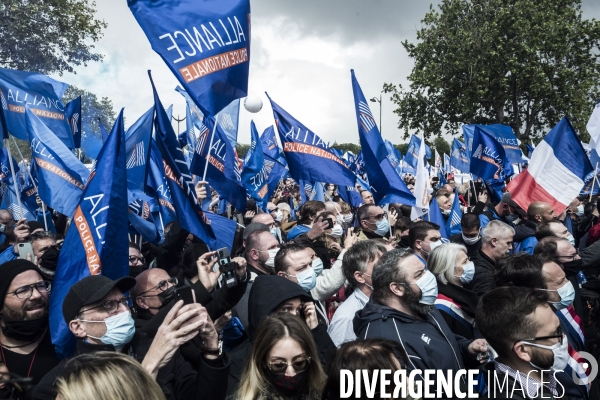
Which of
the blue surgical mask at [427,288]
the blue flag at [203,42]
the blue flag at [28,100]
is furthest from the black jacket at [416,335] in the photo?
the blue flag at [28,100]

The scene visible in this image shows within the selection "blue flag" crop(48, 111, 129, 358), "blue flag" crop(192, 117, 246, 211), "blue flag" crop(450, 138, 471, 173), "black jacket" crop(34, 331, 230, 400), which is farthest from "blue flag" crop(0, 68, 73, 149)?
"blue flag" crop(450, 138, 471, 173)

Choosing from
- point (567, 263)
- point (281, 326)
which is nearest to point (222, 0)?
point (281, 326)

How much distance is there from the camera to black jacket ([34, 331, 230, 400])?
2.63 metres

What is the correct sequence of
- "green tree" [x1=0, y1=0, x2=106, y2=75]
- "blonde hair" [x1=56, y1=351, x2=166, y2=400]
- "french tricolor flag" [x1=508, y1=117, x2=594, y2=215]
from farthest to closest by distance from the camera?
1. "green tree" [x1=0, y1=0, x2=106, y2=75]
2. "french tricolor flag" [x1=508, y1=117, x2=594, y2=215]
3. "blonde hair" [x1=56, y1=351, x2=166, y2=400]

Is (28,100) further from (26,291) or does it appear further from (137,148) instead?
(26,291)

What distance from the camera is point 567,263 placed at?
474 cm

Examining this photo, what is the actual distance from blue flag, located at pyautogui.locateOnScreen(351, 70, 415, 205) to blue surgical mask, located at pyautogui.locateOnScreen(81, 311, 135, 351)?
4.58 m

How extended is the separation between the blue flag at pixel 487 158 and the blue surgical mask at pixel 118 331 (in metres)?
8.55

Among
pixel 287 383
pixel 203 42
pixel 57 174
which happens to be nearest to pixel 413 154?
pixel 57 174

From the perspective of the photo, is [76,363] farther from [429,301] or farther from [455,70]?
[455,70]

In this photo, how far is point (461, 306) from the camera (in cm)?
408

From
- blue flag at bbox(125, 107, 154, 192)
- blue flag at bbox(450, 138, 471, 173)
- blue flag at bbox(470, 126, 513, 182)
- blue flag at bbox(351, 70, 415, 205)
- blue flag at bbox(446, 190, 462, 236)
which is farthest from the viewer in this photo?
blue flag at bbox(450, 138, 471, 173)

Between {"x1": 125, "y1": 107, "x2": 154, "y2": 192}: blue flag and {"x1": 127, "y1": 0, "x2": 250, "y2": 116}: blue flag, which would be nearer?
{"x1": 127, "y1": 0, "x2": 250, "y2": 116}: blue flag

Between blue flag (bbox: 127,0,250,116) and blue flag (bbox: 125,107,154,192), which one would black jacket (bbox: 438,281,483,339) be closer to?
blue flag (bbox: 127,0,250,116)
